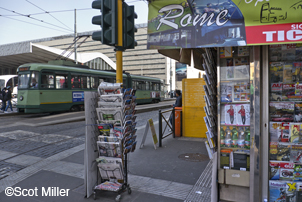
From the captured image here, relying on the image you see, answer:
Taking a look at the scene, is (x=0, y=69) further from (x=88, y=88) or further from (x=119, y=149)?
(x=119, y=149)

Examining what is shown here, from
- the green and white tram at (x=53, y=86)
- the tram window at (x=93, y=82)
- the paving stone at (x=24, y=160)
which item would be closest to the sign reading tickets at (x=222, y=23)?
the paving stone at (x=24, y=160)

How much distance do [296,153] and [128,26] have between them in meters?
3.22

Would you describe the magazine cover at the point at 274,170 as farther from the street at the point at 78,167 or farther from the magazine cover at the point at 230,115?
the street at the point at 78,167

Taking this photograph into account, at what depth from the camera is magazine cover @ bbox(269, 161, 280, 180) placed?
303 centimetres

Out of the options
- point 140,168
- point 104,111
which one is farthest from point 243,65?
point 140,168

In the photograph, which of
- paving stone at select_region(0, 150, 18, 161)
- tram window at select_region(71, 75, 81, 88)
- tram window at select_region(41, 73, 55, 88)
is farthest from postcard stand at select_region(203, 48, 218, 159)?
tram window at select_region(71, 75, 81, 88)

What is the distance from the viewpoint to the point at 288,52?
9.79 feet

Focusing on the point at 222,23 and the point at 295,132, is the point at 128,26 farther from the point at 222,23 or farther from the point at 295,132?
the point at 295,132

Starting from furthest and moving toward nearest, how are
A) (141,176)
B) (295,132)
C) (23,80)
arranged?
(23,80), (141,176), (295,132)

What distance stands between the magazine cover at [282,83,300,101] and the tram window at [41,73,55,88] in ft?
43.3

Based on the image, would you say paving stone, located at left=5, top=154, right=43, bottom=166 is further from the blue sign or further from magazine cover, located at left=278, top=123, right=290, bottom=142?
the blue sign

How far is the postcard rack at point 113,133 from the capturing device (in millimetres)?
3582

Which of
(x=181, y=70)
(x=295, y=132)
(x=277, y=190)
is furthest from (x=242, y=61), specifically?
(x=181, y=70)

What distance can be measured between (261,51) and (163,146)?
4407 millimetres
